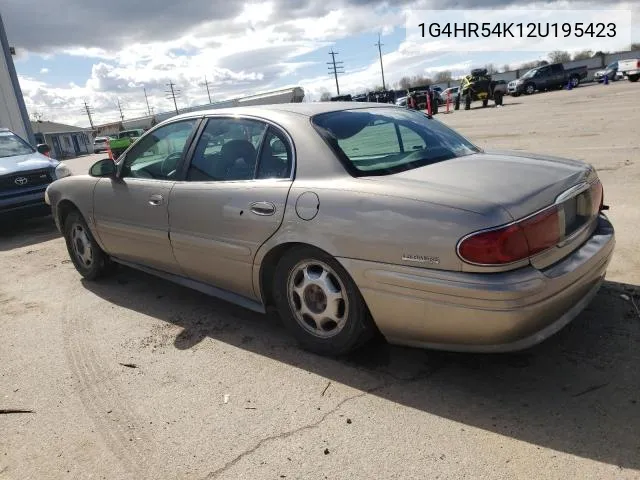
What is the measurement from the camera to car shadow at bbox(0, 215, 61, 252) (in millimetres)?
7297

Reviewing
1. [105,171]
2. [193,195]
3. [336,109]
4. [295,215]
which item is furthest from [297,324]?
[105,171]

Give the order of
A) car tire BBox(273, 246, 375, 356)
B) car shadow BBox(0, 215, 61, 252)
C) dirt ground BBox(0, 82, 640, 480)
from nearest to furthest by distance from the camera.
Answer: dirt ground BBox(0, 82, 640, 480) < car tire BBox(273, 246, 375, 356) < car shadow BBox(0, 215, 61, 252)

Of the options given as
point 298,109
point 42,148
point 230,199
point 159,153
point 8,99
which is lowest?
point 230,199

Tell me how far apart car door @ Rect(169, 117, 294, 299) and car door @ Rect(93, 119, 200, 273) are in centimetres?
17

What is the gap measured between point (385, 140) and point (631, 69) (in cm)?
3857

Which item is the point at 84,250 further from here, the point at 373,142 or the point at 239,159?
the point at 373,142

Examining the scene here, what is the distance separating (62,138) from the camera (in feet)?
227

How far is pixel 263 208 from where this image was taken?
3074mm

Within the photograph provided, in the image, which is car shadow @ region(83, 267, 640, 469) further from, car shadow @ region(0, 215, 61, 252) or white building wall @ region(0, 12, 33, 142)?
white building wall @ region(0, 12, 33, 142)

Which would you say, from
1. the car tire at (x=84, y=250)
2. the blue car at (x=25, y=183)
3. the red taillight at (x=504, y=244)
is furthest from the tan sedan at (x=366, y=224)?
the blue car at (x=25, y=183)

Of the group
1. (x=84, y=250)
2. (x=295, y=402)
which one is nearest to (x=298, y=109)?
(x=295, y=402)

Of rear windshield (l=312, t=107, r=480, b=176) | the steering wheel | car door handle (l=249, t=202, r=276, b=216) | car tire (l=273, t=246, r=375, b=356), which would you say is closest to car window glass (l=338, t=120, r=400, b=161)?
rear windshield (l=312, t=107, r=480, b=176)

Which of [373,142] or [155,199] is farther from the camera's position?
[155,199]

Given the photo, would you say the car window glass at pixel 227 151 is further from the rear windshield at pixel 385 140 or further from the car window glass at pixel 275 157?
the rear windshield at pixel 385 140
